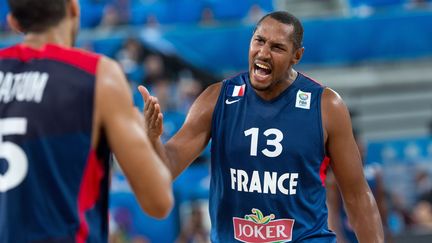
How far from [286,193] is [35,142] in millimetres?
2118

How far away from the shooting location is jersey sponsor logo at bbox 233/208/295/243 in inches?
197

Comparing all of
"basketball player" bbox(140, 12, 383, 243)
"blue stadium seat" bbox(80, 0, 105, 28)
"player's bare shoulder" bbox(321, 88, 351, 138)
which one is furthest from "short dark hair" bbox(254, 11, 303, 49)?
"blue stadium seat" bbox(80, 0, 105, 28)

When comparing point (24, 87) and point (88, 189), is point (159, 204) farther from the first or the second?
point (24, 87)

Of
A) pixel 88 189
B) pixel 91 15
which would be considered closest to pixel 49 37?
pixel 88 189

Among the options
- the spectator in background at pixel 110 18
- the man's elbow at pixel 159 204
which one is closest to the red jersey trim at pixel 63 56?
the man's elbow at pixel 159 204

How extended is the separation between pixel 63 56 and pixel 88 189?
1.68 ft

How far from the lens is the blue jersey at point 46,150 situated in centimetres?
319

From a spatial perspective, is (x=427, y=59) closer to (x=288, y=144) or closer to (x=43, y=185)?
(x=288, y=144)

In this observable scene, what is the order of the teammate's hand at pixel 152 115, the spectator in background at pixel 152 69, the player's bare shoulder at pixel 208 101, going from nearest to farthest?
the teammate's hand at pixel 152 115 < the player's bare shoulder at pixel 208 101 < the spectator in background at pixel 152 69

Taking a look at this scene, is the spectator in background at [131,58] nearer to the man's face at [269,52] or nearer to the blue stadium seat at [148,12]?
the blue stadium seat at [148,12]

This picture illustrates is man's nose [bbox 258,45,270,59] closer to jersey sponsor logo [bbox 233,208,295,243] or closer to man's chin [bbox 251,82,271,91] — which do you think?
man's chin [bbox 251,82,271,91]

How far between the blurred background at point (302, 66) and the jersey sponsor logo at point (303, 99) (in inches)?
192

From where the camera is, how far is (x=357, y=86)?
49.5 ft

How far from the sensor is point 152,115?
458cm
